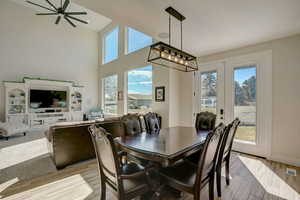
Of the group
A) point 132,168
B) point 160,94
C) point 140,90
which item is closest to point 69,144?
point 132,168

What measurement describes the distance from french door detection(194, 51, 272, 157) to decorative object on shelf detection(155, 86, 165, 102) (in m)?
1.33

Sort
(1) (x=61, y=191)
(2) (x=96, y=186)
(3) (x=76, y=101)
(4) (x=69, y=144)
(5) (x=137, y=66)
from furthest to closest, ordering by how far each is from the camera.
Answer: (3) (x=76, y=101), (5) (x=137, y=66), (4) (x=69, y=144), (2) (x=96, y=186), (1) (x=61, y=191)

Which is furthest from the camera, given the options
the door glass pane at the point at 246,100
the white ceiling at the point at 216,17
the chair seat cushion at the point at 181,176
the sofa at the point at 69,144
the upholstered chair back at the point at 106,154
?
the door glass pane at the point at 246,100

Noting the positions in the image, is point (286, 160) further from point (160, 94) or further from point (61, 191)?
point (61, 191)

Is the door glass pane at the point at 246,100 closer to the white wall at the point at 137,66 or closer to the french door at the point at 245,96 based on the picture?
the french door at the point at 245,96

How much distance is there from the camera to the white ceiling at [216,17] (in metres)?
1.99

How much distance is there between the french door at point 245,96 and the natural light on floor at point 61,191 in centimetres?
350

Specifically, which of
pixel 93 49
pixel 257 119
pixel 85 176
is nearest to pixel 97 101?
pixel 93 49

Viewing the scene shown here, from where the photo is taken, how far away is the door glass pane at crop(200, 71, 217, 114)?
393cm

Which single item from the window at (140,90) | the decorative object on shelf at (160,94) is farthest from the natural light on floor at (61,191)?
the window at (140,90)

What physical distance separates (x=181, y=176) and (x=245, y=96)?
2.94m

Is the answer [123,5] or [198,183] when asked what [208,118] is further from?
[123,5]

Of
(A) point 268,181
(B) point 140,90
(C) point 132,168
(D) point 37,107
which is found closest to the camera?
(C) point 132,168

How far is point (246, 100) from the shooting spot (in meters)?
3.42
